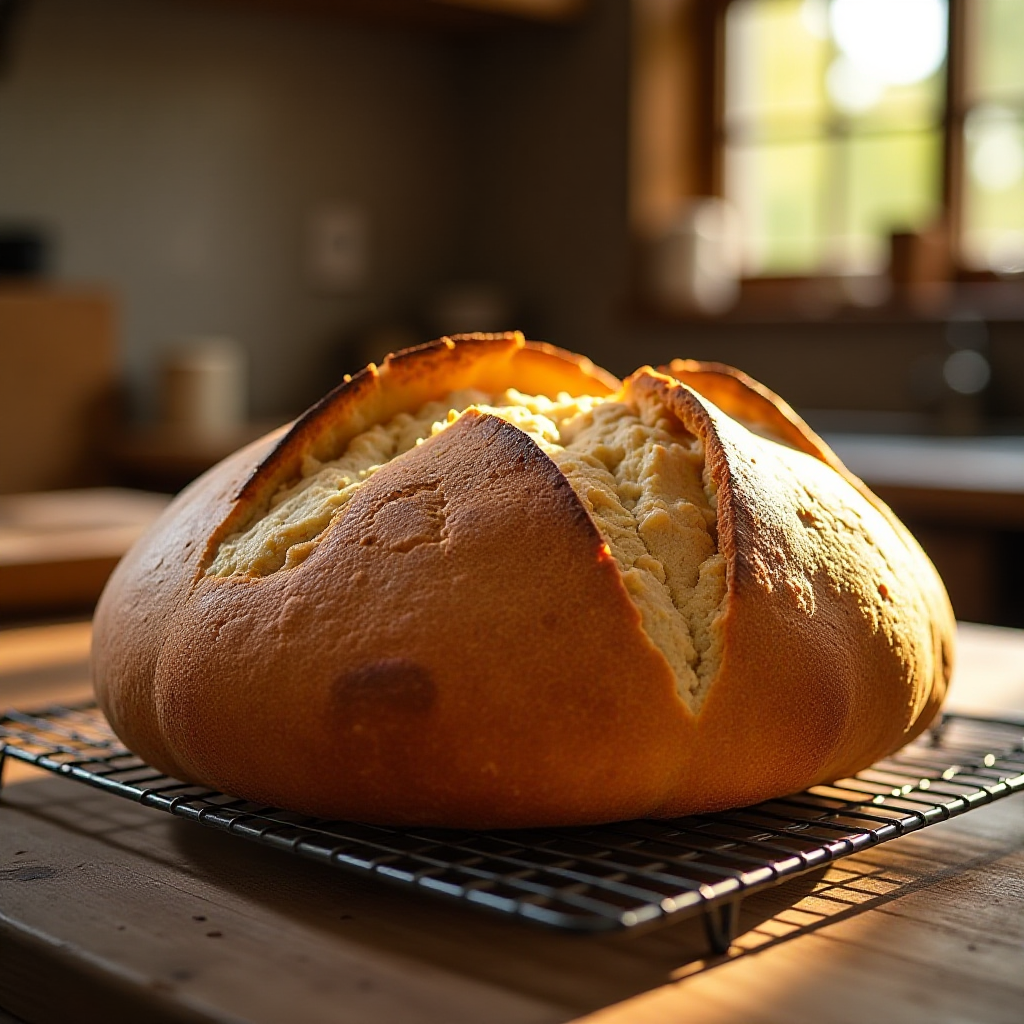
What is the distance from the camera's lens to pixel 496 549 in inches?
24.2

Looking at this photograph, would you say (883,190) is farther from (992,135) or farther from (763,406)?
(763,406)

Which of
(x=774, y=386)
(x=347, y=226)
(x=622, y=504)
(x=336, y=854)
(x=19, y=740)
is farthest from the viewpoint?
(x=347, y=226)

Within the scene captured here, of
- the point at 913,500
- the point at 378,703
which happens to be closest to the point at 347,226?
the point at 913,500

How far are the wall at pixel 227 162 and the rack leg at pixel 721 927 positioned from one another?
2.88 meters

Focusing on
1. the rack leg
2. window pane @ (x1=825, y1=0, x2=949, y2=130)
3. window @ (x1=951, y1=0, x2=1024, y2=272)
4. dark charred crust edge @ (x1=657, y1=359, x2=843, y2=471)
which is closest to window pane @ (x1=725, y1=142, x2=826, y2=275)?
window pane @ (x1=825, y1=0, x2=949, y2=130)

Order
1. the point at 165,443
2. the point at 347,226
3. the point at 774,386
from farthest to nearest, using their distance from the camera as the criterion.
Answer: the point at 347,226 < the point at 774,386 < the point at 165,443

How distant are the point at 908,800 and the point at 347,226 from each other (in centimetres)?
322

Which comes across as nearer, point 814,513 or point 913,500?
point 814,513

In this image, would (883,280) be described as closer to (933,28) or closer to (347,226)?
(933,28)

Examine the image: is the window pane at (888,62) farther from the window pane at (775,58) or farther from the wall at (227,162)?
the wall at (227,162)

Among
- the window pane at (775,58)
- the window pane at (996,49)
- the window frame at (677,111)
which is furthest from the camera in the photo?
the window frame at (677,111)

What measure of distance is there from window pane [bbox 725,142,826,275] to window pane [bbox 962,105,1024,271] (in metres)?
0.37

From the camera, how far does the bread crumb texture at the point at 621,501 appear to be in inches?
24.9

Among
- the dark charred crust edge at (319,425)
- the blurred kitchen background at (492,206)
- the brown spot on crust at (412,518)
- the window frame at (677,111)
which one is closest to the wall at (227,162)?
the blurred kitchen background at (492,206)
